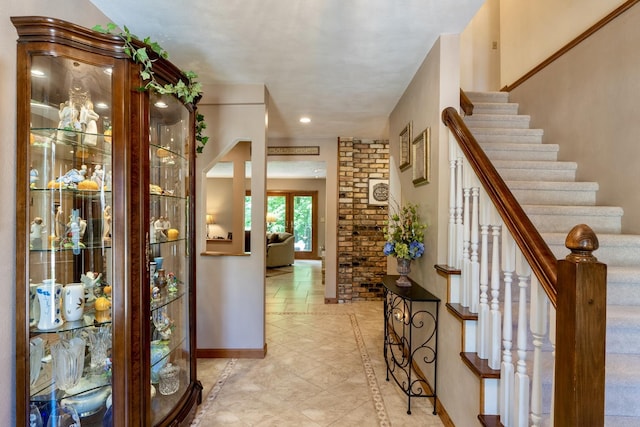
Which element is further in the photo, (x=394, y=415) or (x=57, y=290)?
(x=394, y=415)

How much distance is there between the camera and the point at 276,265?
8211mm

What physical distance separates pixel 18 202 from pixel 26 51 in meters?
0.62

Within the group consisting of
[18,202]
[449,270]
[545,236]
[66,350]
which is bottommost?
[66,350]

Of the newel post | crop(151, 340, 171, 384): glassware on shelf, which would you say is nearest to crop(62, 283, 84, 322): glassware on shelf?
crop(151, 340, 171, 384): glassware on shelf

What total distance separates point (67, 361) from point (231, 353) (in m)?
1.63

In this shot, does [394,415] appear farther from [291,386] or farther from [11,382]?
[11,382]

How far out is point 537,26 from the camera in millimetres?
3064

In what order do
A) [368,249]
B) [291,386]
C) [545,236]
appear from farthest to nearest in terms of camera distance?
[368,249], [291,386], [545,236]

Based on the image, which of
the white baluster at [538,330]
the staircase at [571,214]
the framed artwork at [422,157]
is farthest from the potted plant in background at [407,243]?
the white baluster at [538,330]

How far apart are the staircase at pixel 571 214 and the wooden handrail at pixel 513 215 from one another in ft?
2.61

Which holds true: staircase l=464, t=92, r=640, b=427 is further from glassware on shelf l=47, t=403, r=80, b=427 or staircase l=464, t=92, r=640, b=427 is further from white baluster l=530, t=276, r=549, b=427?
glassware on shelf l=47, t=403, r=80, b=427

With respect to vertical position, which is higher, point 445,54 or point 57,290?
point 445,54

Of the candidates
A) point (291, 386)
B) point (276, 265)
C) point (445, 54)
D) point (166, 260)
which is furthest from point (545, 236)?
point (276, 265)

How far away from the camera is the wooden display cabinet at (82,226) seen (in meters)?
1.26
